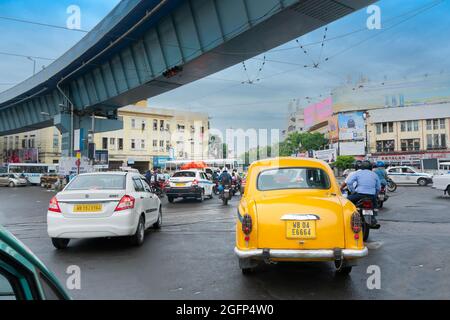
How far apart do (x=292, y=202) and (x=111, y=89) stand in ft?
68.1

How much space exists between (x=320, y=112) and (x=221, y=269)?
9126 cm

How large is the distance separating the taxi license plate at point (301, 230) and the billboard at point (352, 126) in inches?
2702

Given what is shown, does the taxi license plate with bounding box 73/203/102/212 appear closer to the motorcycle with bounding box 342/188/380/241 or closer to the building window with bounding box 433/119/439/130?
the motorcycle with bounding box 342/188/380/241

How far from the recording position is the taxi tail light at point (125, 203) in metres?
7.54

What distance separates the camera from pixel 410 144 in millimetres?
70750

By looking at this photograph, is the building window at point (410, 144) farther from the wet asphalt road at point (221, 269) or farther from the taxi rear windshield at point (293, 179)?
the taxi rear windshield at point (293, 179)

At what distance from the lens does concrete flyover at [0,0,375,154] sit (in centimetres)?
1347

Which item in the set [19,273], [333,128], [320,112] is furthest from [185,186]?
[320,112]

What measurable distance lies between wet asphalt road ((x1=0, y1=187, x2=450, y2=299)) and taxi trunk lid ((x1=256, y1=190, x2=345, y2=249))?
584mm

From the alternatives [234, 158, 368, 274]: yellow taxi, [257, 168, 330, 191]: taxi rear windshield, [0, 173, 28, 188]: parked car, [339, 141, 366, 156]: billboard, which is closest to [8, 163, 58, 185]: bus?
[0, 173, 28, 188]: parked car

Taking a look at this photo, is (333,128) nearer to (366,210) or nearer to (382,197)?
(382,197)
